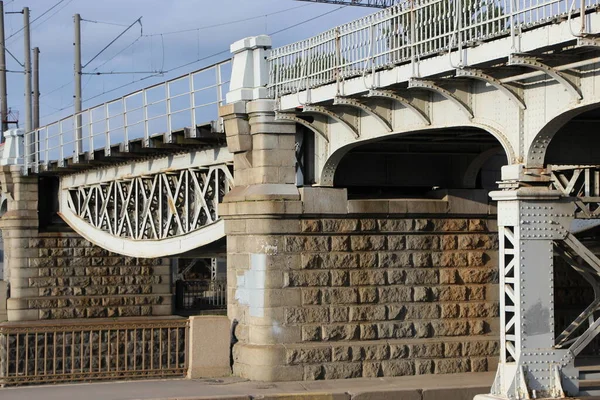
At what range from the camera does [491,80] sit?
14719 mm

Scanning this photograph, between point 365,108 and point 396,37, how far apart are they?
1.34 m

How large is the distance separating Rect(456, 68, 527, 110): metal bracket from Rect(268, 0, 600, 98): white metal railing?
32 cm

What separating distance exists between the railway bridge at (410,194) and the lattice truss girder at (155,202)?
13 centimetres

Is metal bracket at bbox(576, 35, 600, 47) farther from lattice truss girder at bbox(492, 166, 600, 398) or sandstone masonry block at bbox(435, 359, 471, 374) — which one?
sandstone masonry block at bbox(435, 359, 471, 374)

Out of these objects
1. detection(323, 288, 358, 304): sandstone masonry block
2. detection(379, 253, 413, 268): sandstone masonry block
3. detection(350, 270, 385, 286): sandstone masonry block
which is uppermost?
detection(379, 253, 413, 268): sandstone masonry block

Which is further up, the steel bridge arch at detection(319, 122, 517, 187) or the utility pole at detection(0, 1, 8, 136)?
the utility pole at detection(0, 1, 8, 136)

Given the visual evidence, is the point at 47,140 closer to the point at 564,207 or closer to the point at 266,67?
the point at 266,67

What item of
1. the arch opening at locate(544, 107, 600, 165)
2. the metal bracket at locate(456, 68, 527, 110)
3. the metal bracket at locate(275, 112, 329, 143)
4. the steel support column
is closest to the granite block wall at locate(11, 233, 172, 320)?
the metal bracket at locate(275, 112, 329, 143)

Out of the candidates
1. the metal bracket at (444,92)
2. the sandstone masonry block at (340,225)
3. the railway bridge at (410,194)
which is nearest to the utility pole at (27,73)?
the railway bridge at (410,194)

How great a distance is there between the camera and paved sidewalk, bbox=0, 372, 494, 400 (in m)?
17.7

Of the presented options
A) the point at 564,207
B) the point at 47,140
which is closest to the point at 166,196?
the point at 47,140

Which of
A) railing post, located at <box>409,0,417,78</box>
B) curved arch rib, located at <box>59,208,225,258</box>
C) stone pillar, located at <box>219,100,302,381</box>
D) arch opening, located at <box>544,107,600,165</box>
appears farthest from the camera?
curved arch rib, located at <box>59,208,225,258</box>

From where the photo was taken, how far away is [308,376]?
1939 cm

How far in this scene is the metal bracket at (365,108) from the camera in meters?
17.9
